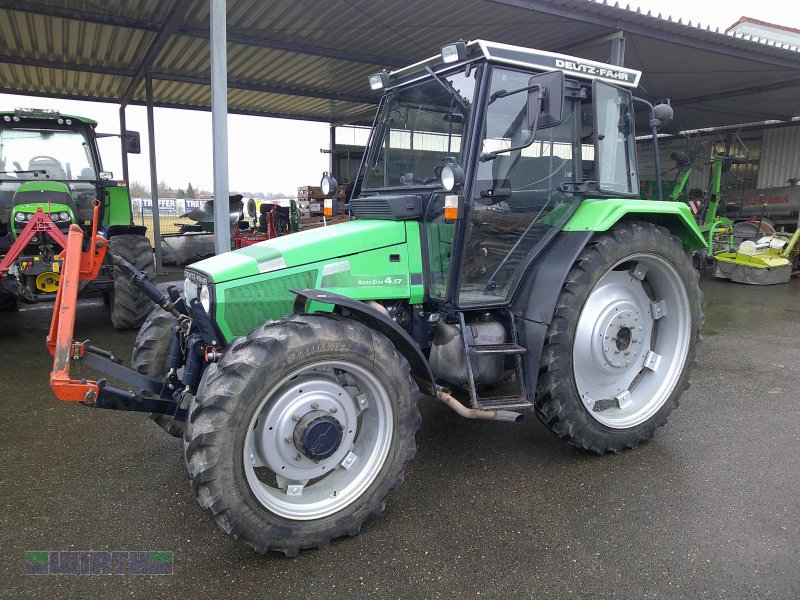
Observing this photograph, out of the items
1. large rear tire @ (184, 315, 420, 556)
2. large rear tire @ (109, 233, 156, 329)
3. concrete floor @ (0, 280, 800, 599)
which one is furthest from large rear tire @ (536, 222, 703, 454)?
large rear tire @ (109, 233, 156, 329)

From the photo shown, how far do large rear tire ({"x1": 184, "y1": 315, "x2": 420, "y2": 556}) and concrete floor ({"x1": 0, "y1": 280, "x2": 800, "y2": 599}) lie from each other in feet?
0.69

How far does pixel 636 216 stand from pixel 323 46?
788 cm

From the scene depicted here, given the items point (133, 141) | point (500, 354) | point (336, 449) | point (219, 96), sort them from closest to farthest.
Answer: point (336, 449) → point (500, 354) → point (219, 96) → point (133, 141)

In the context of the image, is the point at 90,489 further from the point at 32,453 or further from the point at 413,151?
the point at 413,151

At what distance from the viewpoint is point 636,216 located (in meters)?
3.63

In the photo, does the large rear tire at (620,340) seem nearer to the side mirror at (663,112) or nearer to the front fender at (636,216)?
the front fender at (636,216)

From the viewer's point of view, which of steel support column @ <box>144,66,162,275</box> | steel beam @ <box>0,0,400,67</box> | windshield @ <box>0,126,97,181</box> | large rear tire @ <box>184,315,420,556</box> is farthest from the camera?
steel support column @ <box>144,66,162,275</box>

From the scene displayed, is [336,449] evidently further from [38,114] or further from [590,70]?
[38,114]

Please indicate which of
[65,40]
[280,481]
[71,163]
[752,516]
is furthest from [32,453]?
[65,40]

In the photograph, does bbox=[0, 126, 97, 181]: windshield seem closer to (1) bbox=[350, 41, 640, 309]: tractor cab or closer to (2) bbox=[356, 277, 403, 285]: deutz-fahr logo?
(1) bbox=[350, 41, 640, 309]: tractor cab

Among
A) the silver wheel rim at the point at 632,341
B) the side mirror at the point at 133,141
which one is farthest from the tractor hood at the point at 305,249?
the side mirror at the point at 133,141

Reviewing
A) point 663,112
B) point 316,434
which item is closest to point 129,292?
point 316,434

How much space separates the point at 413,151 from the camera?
11.1 ft

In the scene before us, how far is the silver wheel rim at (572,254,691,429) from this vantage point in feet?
11.3
